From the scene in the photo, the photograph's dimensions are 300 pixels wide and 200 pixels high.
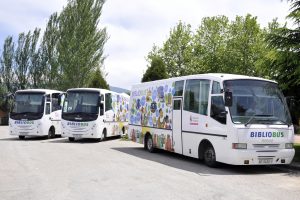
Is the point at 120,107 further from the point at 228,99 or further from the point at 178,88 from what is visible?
the point at 228,99

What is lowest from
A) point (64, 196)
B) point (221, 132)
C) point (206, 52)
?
point (64, 196)

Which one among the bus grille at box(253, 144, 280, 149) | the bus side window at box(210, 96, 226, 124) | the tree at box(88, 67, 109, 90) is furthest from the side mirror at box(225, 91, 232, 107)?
the tree at box(88, 67, 109, 90)

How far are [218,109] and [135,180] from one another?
12.6 feet

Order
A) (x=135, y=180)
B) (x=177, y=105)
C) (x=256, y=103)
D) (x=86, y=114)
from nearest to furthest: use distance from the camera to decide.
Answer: (x=135, y=180) → (x=256, y=103) → (x=177, y=105) → (x=86, y=114)

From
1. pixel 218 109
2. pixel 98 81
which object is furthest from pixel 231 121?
pixel 98 81

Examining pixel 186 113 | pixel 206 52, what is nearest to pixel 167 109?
pixel 186 113

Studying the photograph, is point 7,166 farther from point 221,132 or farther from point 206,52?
point 206,52

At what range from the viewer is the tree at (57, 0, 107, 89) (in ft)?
173

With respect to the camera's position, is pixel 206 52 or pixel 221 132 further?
pixel 206 52

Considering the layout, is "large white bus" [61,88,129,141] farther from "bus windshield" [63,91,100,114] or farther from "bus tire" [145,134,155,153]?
"bus tire" [145,134,155,153]

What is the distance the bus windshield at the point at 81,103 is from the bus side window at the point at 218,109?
11.9 meters

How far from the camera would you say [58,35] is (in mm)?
56906

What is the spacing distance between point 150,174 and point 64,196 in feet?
11.8

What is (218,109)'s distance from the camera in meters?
13.7
